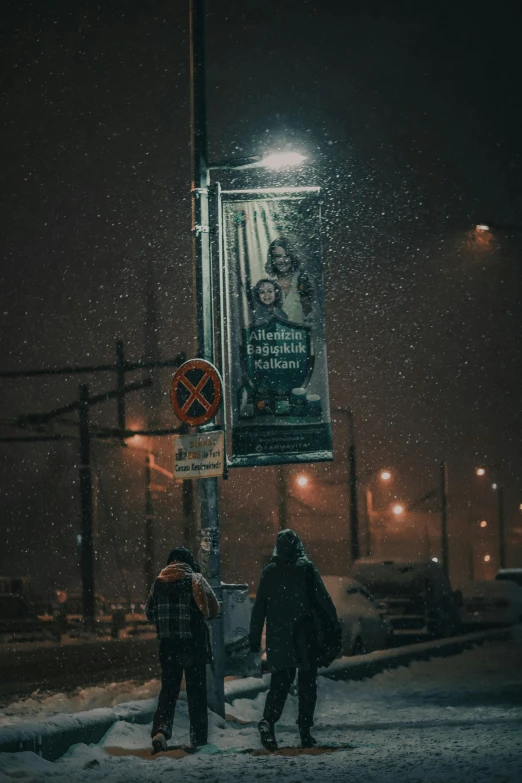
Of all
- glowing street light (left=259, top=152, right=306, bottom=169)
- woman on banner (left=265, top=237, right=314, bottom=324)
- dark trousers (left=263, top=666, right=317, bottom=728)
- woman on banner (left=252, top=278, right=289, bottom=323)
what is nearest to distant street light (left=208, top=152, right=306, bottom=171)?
glowing street light (left=259, top=152, right=306, bottom=169)

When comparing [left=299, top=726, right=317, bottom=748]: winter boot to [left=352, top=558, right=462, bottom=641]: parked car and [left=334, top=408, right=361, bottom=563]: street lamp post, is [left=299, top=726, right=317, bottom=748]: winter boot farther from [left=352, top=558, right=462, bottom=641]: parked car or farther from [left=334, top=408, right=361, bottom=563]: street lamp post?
[left=334, top=408, right=361, bottom=563]: street lamp post

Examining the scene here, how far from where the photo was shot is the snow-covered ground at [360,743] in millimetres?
7059

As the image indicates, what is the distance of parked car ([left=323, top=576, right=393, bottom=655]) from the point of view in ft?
67.2

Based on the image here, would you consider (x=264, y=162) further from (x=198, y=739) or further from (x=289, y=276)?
(x=198, y=739)

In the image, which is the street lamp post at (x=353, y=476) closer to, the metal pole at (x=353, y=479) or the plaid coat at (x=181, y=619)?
the metal pole at (x=353, y=479)

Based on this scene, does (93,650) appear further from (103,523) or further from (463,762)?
(103,523)

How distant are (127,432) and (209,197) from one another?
1858cm

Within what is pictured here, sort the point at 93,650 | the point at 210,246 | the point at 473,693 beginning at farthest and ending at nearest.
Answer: the point at 93,650 < the point at 473,693 < the point at 210,246

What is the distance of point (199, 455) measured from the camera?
1108 centimetres

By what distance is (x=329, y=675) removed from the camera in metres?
15.3

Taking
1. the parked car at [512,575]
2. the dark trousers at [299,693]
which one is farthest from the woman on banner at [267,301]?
the parked car at [512,575]

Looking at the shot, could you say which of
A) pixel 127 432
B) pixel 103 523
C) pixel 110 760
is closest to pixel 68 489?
pixel 103 523

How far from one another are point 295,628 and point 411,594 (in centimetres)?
1776

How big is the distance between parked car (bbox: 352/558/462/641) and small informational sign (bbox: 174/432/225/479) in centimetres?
1560
